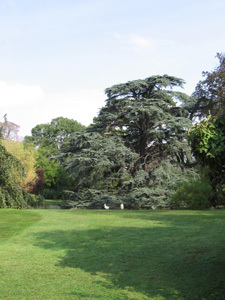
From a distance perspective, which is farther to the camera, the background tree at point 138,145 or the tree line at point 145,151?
the background tree at point 138,145

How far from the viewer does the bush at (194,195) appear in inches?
718

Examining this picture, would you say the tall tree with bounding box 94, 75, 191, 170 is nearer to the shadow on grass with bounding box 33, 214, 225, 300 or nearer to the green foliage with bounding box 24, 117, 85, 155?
the shadow on grass with bounding box 33, 214, 225, 300

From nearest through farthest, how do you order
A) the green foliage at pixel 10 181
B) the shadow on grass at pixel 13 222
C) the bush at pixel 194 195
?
the shadow on grass at pixel 13 222 < the green foliage at pixel 10 181 < the bush at pixel 194 195

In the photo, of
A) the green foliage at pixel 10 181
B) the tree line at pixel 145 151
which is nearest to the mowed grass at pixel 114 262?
the green foliage at pixel 10 181

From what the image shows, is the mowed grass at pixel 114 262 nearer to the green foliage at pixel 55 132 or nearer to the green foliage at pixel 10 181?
the green foliage at pixel 10 181

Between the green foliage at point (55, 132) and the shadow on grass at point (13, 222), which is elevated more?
the green foliage at point (55, 132)

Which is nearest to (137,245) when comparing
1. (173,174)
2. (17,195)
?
(17,195)

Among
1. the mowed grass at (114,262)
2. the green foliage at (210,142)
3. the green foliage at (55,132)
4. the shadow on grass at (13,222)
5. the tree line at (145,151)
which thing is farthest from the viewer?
the green foliage at (55,132)

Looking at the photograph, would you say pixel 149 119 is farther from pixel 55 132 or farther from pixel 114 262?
pixel 55 132

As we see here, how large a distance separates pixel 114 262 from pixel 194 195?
12491 millimetres

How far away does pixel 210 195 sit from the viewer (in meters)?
18.4

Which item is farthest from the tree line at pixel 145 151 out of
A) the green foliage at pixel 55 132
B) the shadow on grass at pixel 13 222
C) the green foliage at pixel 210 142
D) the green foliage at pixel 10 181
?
the green foliage at pixel 55 132

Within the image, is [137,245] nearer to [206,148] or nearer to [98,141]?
[206,148]

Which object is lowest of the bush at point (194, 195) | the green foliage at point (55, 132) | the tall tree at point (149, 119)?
the bush at point (194, 195)
